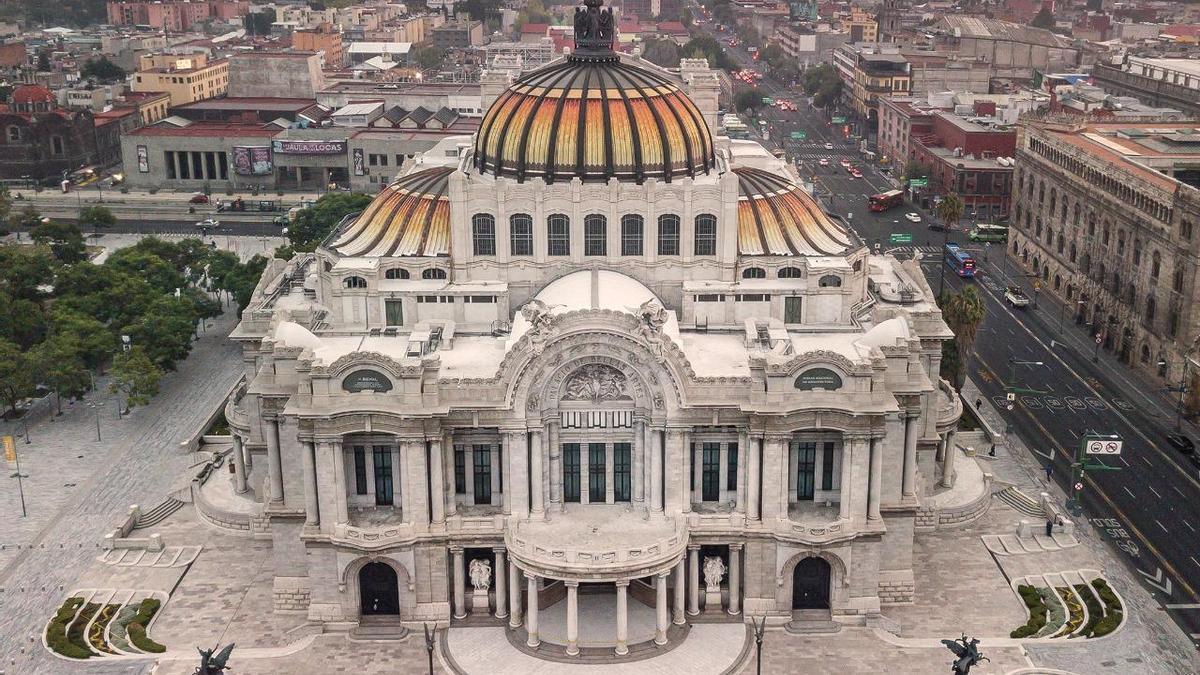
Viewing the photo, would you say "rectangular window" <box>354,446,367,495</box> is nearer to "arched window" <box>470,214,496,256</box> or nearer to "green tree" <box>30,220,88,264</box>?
"arched window" <box>470,214,496,256</box>

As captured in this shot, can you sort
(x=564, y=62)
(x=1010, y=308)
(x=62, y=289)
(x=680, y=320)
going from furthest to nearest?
(x=1010, y=308) < (x=62, y=289) < (x=564, y=62) < (x=680, y=320)

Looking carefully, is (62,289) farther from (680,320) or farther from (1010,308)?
(1010,308)

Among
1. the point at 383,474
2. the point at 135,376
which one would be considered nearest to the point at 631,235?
the point at 383,474

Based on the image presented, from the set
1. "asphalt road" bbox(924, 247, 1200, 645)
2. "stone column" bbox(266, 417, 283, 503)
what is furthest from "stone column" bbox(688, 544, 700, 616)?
"asphalt road" bbox(924, 247, 1200, 645)

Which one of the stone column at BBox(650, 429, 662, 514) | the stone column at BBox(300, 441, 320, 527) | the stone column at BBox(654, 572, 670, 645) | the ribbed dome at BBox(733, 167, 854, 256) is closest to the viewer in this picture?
the stone column at BBox(654, 572, 670, 645)

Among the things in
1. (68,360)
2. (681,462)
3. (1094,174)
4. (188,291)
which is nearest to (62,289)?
(188,291)

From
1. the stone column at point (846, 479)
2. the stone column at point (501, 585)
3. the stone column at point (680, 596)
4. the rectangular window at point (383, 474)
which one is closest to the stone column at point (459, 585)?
the stone column at point (501, 585)
